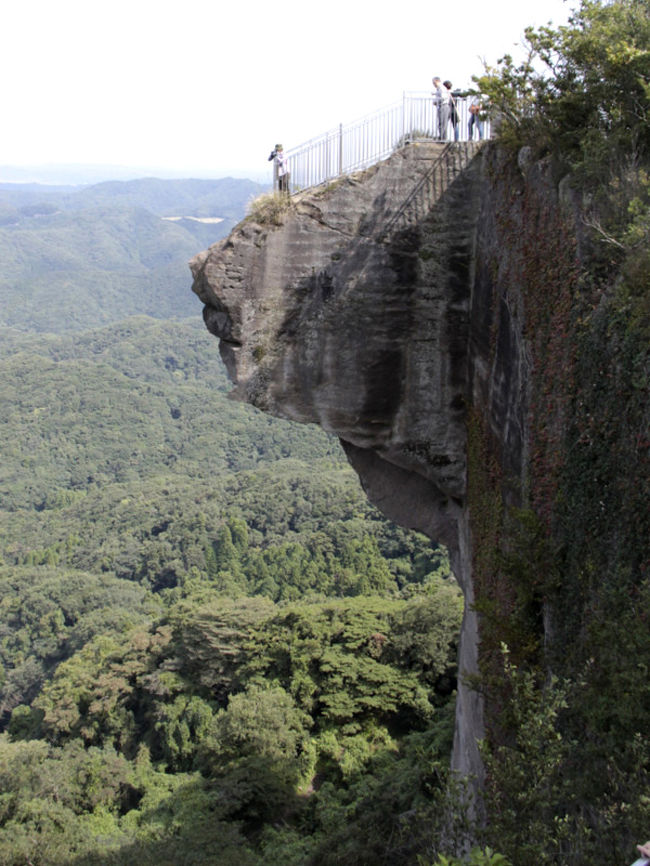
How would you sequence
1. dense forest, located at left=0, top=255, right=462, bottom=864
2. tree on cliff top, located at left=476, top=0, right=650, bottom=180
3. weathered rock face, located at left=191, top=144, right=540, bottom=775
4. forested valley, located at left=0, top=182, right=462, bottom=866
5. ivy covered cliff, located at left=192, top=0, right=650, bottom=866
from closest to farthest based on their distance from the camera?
ivy covered cliff, located at left=192, top=0, right=650, bottom=866, tree on cliff top, located at left=476, top=0, right=650, bottom=180, weathered rock face, located at left=191, top=144, right=540, bottom=775, forested valley, located at left=0, top=182, right=462, bottom=866, dense forest, located at left=0, top=255, right=462, bottom=864

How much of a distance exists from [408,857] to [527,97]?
36.6ft

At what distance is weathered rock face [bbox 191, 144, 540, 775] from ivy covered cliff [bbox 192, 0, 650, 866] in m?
0.03

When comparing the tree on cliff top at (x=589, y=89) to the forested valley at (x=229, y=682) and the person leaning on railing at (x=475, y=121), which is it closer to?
the person leaning on railing at (x=475, y=121)

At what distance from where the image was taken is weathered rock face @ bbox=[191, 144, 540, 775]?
1118 cm

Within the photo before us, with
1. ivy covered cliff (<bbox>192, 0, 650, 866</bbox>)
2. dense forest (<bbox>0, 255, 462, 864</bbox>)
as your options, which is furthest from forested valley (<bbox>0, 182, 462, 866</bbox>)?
ivy covered cliff (<bbox>192, 0, 650, 866</bbox>)

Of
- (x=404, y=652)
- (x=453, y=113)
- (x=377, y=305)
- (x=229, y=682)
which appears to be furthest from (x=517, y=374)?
(x=229, y=682)

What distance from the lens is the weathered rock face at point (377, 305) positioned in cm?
1118

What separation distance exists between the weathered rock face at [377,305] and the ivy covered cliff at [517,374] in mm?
29

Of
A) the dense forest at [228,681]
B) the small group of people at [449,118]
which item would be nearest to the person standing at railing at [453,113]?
the small group of people at [449,118]

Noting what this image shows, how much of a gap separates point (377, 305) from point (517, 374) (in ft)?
9.02

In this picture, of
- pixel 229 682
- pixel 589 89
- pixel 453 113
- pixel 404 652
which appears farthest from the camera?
pixel 229 682

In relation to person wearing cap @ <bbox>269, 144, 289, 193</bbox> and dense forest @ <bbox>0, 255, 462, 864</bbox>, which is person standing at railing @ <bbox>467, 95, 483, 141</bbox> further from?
dense forest @ <bbox>0, 255, 462, 864</bbox>

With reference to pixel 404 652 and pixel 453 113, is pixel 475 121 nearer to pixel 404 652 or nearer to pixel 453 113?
pixel 453 113

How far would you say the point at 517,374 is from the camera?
948 centimetres
